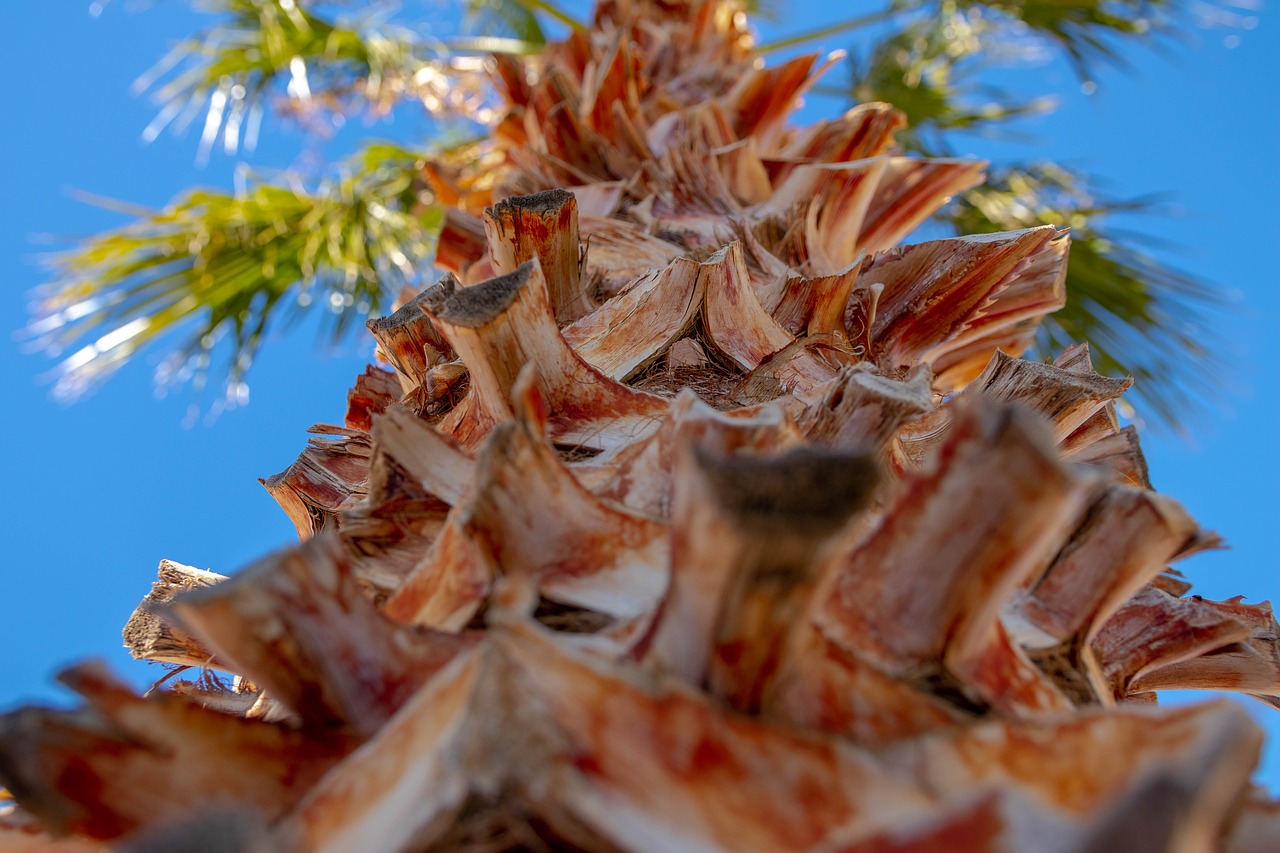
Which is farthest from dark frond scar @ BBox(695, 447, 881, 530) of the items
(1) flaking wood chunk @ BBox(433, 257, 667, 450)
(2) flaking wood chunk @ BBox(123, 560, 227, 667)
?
(2) flaking wood chunk @ BBox(123, 560, 227, 667)

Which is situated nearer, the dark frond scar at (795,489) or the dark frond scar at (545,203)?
the dark frond scar at (795,489)

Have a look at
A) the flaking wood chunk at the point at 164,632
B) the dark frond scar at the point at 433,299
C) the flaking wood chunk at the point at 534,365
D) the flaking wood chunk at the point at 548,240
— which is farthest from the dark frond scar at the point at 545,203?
the flaking wood chunk at the point at 164,632

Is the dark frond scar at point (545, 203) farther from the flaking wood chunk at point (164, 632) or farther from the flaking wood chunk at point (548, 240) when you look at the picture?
the flaking wood chunk at point (164, 632)

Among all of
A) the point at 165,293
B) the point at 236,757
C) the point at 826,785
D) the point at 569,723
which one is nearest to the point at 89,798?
the point at 236,757

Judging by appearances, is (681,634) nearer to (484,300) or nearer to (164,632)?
(484,300)

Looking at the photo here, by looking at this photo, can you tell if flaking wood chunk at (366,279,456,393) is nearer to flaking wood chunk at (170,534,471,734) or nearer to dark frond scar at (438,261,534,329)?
dark frond scar at (438,261,534,329)

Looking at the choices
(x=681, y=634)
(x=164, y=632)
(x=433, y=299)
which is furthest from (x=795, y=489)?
(x=164, y=632)

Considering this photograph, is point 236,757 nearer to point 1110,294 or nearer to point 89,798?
point 89,798
